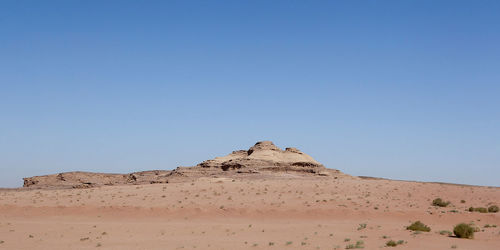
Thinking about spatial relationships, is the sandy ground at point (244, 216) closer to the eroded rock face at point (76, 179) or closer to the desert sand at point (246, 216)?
the desert sand at point (246, 216)

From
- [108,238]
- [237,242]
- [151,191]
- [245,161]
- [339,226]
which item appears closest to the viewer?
[237,242]

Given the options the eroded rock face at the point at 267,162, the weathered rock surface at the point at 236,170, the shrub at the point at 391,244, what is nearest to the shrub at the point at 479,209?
the shrub at the point at 391,244

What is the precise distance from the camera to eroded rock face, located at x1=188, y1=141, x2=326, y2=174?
55625mm

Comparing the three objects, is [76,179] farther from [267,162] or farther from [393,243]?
[393,243]

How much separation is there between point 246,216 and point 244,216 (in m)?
0.14

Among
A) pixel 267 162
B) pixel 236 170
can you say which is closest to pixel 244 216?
pixel 236 170

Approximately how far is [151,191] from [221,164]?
21077 mm

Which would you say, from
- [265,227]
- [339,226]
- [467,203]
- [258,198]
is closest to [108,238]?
[265,227]

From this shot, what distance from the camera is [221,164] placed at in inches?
2352

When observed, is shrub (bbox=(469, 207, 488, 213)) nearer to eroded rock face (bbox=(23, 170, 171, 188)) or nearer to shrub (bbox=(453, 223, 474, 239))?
shrub (bbox=(453, 223, 474, 239))

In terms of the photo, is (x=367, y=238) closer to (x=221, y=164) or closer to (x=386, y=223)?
(x=386, y=223)

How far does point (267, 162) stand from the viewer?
186 feet

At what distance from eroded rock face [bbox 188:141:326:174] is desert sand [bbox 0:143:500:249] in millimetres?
5795

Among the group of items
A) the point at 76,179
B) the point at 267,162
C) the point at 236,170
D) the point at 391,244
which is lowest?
the point at 391,244
